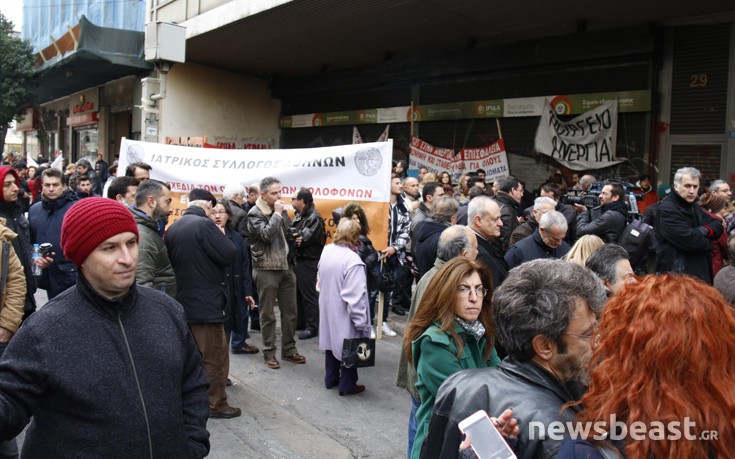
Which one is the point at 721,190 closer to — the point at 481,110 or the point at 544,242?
the point at 544,242

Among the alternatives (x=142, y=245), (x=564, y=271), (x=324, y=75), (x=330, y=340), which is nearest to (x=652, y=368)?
(x=564, y=271)

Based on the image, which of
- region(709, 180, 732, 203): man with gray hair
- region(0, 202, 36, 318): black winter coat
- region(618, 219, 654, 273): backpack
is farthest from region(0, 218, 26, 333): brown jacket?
region(709, 180, 732, 203): man with gray hair

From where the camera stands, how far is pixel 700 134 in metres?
11.4

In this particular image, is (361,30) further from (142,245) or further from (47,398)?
(47,398)

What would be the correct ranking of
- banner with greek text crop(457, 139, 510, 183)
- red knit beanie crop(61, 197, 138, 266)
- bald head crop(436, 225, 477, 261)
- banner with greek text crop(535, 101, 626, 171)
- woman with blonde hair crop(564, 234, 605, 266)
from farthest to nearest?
banner with greek text crop(457, 139, 510, 183) < banner with greek text crop(535, 101, 626, 171) < woman with blonde hair crop(564, 234, 605, 266) < bald head crop(436, 225, 477, 261) < red knit beanie crop(61, 197, 138, 266)

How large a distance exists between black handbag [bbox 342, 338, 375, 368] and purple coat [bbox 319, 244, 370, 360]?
4.2 inches

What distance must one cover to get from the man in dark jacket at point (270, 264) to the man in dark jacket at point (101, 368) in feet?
13.6

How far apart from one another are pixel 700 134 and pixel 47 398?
12.1 m

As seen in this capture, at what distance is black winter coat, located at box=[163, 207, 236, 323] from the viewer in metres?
4.93

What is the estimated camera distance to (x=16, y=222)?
15.1 feet

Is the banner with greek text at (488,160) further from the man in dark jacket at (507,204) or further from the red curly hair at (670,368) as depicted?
the red curly hair at (670,368)

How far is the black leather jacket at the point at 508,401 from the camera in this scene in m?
1.71

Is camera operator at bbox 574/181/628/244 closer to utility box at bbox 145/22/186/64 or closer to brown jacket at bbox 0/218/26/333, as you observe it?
brown jacket at bbox 0/218/26/333

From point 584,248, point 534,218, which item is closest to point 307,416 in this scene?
point 584,248
